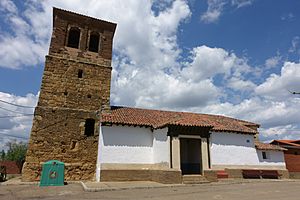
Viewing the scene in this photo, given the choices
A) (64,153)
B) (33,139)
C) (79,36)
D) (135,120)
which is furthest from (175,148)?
(79,36)

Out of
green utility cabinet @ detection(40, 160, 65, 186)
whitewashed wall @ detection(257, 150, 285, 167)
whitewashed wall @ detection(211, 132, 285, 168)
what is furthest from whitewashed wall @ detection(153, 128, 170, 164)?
whitewashed wall @ detection(257, 150, 285, 167)

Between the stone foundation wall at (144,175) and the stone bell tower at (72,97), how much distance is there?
192 centimetres

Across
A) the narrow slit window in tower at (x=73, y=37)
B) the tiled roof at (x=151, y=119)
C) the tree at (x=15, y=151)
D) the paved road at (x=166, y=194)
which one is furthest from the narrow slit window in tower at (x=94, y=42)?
the tree at (x=15, y=151)

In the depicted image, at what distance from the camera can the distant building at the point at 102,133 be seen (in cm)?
1485

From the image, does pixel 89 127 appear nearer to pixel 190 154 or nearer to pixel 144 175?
pixel 144 175

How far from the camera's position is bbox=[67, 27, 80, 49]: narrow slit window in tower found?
18531mm

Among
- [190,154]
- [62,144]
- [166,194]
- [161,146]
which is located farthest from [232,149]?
[62,144]

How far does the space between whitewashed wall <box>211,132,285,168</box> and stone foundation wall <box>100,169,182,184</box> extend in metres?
4.71

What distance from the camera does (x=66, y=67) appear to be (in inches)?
679

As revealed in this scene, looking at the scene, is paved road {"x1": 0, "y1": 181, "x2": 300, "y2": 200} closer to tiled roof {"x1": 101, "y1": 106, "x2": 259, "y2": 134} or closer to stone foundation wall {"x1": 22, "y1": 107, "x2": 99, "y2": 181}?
stone foundation wall {"x1": 22, "y1": 107, "x2": 99, "y2": 181}

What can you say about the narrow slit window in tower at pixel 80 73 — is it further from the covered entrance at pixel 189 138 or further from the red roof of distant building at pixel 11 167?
the red roof of distant building at pixel 11 167

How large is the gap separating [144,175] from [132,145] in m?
2.23

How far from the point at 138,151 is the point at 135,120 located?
2.31 metres

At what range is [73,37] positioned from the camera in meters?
18.8
